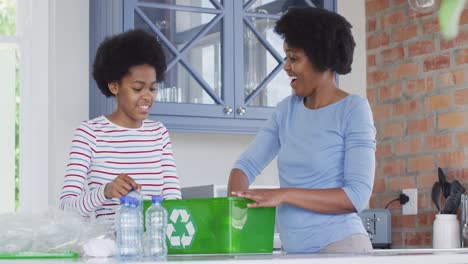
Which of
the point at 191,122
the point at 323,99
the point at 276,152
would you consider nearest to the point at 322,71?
the point at 323,99

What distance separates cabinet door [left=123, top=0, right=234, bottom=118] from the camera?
3309 mm

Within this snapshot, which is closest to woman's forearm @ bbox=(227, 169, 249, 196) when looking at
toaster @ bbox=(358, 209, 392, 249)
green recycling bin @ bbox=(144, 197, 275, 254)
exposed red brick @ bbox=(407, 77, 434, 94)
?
green recycling bin @ bbox=(144, 197, 275, 254)

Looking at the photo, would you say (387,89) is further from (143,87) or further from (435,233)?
(143,87)

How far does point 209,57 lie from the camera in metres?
3.45

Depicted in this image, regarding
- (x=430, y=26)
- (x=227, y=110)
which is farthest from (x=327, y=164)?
(x=430, y=26)

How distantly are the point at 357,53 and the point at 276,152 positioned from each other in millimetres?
1975

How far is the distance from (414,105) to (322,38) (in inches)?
73.3

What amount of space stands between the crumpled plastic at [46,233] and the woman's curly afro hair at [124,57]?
0.69 meters

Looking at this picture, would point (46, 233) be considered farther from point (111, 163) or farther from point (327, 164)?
point (327, 164)

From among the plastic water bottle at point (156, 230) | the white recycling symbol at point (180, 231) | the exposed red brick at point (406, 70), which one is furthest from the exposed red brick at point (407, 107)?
the plastic water bottle at point (156, 230)

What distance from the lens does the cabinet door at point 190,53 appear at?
3.31 meters

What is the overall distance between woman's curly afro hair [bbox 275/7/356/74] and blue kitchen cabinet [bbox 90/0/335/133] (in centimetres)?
125

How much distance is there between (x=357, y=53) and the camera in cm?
407

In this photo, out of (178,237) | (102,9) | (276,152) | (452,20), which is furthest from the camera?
(102,9)
